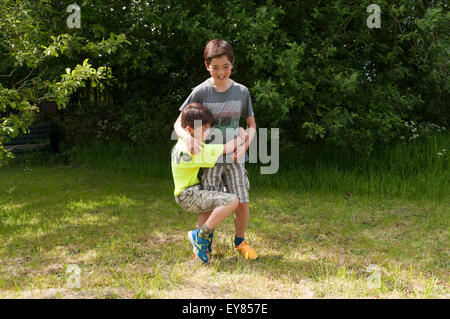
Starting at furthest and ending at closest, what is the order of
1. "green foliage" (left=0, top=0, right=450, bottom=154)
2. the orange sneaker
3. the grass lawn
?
"green foliage" (left=0, top=0, right=450, bottom=154)
the orange sneaker
the grass lawn

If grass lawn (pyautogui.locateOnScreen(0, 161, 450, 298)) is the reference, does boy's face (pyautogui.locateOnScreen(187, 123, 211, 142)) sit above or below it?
above

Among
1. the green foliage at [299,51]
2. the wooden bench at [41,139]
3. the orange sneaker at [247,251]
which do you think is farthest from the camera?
the wooden bench at [41,139]

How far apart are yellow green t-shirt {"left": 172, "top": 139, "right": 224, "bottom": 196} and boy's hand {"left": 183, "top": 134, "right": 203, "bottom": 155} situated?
35 millimetres

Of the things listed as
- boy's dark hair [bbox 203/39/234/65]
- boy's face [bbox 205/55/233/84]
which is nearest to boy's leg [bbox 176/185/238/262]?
boy's face [bbox 205/55/233/84]

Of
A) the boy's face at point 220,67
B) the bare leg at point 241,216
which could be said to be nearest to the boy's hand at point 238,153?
the bare leg at point 241,216

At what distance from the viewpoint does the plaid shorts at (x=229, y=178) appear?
3340mm

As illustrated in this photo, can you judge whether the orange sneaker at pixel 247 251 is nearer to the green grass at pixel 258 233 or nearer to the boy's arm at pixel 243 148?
the green grass at pixel 258 233

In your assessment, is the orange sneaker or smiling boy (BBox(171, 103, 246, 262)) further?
the orange sneaker

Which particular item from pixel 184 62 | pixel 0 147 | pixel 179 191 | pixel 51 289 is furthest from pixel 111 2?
pixel 51 289

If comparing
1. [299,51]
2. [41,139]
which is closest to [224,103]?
[299,51]

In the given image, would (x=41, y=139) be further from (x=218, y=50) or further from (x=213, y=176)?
(x=218, y=50)

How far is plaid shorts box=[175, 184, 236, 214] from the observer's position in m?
3.21

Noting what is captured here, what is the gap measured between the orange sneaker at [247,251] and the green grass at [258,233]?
7cm

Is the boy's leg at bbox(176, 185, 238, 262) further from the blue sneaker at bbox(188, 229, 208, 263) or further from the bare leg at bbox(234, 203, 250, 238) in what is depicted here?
the bare leg at bbox(234, 203, 250, 238)
